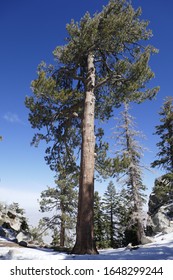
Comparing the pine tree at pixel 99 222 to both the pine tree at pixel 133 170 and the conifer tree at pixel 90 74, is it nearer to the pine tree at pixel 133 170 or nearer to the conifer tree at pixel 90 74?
the pine tree at pixel 133 170

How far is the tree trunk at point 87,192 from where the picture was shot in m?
6.88

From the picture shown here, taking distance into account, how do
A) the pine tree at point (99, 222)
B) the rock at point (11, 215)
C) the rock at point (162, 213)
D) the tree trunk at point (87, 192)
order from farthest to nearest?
the pine tree at point (99, 222), the rock at point (162, 213), the rock at point (11, 215), the tree trunk at point (87, 192)

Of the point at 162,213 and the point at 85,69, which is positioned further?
the point at 162,213

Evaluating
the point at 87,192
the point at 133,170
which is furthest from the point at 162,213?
the point at 87,192

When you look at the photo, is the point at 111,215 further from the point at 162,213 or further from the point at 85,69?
the point at 85,69

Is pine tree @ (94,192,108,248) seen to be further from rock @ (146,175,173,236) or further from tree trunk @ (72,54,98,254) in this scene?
tree trunk @ (72,54,98,254)

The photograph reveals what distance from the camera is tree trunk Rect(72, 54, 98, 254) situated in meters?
6.88

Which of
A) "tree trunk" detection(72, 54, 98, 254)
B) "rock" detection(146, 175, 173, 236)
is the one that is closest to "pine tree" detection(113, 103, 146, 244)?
"rock" detection(146, 175, 173, 236)

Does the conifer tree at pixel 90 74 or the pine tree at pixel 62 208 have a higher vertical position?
the conifer tree at pixel 90 74

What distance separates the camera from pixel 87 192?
7574mm

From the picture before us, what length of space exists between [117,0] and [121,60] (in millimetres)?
2915

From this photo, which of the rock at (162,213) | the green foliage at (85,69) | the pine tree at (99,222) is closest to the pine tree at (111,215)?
the pine tree at (99,222)
